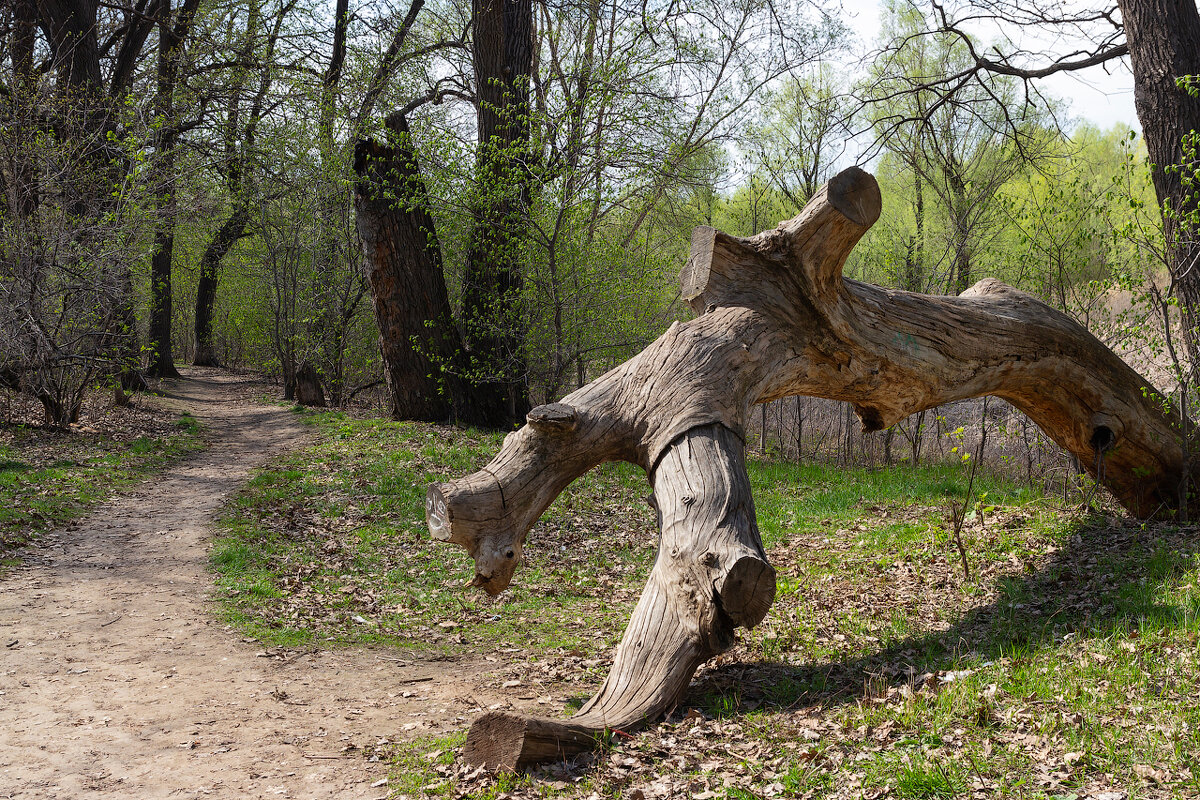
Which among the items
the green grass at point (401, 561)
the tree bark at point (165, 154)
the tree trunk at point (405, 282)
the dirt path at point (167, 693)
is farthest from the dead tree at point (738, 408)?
the tree bark at point (165, 154)

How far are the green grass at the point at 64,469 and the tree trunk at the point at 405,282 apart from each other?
12.9 ft

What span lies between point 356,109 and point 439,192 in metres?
6.66

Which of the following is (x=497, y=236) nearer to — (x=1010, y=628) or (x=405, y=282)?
(x=405, y=282)

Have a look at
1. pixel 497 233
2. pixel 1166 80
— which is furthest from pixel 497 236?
pixel 1166 80

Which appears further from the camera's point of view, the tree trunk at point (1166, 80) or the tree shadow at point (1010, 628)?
the tree trunk at point (1166, 80)

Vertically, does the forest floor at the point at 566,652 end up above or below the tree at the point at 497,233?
below

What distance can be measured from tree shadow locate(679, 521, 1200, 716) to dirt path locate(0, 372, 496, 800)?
1.89m

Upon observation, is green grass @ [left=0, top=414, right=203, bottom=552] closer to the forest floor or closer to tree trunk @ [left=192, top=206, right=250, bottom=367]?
the forest floor

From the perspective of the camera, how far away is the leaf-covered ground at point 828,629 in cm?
373

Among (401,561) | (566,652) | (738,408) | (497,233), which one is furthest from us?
(497,233)

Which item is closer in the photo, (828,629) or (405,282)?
(828,629)

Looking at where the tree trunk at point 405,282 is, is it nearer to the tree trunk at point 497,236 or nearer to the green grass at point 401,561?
the tree trunk at point 497,236

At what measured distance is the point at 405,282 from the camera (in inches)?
583

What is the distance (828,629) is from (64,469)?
10.3m
